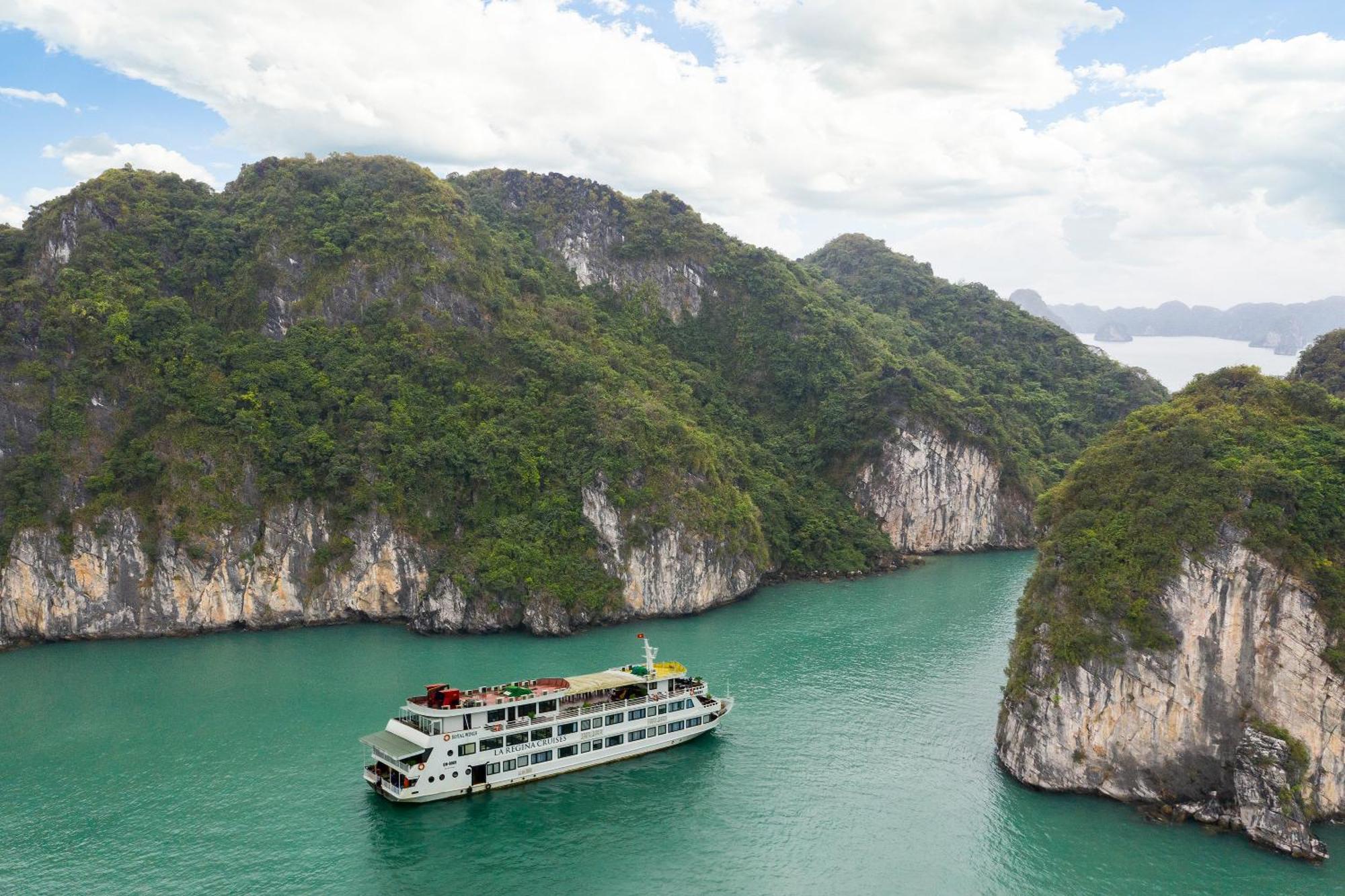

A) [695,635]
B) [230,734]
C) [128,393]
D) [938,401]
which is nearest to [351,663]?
[230,734]

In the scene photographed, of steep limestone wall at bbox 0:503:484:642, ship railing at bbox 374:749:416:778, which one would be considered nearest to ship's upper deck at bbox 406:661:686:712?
ship railing at bbox 374:749:416:778

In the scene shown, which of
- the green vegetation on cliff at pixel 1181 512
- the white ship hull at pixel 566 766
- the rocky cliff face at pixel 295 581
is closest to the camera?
the green vegetation on cliff at pixel 1181 512

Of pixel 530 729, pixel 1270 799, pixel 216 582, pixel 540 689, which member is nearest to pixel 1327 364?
pixel 1270 799

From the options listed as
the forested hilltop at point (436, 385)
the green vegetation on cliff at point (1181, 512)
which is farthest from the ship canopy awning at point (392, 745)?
the green vegetation on cliff at point (1181, 512)

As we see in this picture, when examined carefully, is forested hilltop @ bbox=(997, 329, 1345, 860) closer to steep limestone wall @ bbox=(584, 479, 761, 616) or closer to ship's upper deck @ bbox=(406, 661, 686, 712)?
ship's upper deck @ bbox=(406, 661, 686, 712)

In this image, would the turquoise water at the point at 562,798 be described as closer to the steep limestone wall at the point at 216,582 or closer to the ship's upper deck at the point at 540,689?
the steep limestone wall at the point at 216,582

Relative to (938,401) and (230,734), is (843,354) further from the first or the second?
(230,734)
